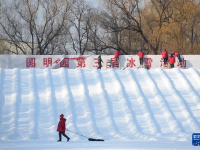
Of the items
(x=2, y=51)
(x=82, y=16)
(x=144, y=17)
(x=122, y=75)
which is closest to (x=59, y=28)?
(x=82, y=16)

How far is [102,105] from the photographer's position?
12.7 meters

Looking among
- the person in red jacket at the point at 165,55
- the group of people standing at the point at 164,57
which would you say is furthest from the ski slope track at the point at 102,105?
the person in red jacket at the point at 165,55

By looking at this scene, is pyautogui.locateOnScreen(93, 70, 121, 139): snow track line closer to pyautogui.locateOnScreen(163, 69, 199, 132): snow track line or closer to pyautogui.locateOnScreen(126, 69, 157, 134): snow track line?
pyautogui.locateOnScreen(126, 69, 157, 134): snow track line

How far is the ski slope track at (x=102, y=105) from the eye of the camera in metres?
11.1

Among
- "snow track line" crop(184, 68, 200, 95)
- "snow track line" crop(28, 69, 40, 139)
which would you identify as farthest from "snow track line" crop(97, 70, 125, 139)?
"snow track line" crop(184, 68, 200, 95)

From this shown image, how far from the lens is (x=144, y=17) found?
27.3m

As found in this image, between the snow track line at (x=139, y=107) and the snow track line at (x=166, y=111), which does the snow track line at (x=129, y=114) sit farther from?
the snow track line at (x=166, y=111)

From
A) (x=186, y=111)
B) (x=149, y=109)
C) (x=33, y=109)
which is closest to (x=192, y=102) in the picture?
(x=186, y=111)

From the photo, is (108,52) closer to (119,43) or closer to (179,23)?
(119,43)

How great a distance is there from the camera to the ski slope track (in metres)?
11.1

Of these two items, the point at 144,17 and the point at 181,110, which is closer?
the point at 181,110

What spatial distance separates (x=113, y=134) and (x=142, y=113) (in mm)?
1761

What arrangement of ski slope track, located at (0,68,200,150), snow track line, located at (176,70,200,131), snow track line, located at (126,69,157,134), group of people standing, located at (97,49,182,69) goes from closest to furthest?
ski slope track, located at (0,68,200,150) < snow track line, located at (126,69,157,134) < snow track line, located at (176,70,200,131) < group of people standing, located at (97,49,182,69)

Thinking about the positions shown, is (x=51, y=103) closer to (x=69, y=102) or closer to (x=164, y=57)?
(x=69, y=102)
